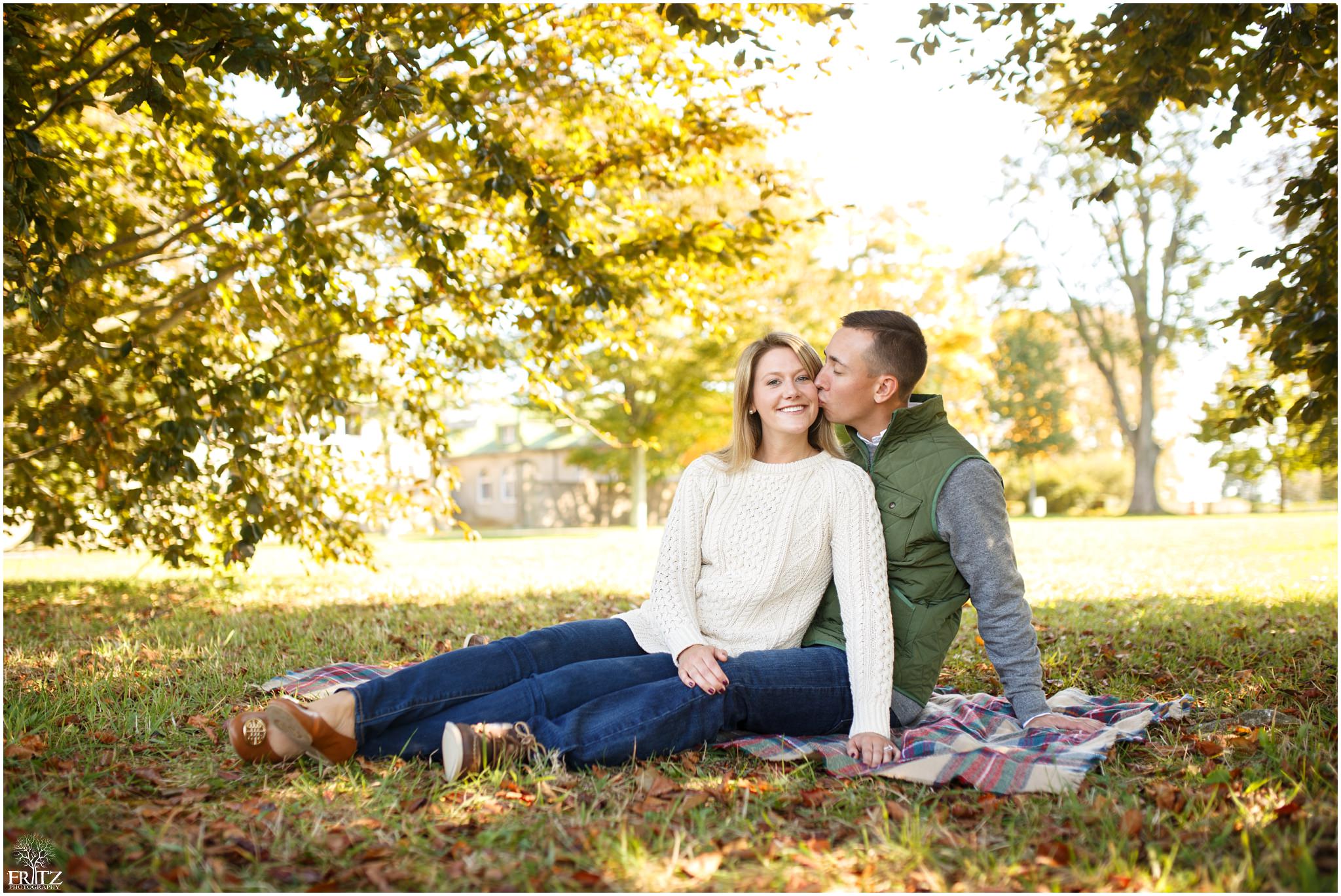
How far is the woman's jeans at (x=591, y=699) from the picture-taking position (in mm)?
2887

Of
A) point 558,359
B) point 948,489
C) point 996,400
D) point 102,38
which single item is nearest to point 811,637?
point 948,489

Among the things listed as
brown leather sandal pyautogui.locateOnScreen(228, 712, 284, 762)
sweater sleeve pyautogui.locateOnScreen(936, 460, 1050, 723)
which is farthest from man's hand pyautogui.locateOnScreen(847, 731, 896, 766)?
brown leather sandal pyautogui.locateOnScreen(228, 712, 284, 762)

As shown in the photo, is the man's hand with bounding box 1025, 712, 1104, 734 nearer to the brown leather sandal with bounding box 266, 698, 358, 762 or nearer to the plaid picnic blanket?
the plaid picnic blanket

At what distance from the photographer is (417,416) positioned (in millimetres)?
7820

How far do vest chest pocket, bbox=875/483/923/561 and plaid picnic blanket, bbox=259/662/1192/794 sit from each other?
25.0 inches

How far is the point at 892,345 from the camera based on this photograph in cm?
333

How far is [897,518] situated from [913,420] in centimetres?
38

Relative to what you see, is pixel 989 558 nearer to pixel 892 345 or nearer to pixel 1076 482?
pixel 892 345

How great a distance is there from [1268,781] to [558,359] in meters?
5.34

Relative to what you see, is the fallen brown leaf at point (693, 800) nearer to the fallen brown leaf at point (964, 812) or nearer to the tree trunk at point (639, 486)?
the fallen brown leaf at point (964, 812)

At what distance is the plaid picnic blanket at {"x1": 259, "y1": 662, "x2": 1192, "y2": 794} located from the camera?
2698 mm

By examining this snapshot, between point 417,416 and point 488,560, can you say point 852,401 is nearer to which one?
point 417,416

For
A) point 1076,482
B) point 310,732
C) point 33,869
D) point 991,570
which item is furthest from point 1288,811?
point 1076,482

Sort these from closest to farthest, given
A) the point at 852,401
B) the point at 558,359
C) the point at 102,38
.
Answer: the point at 852,401 → the point at 102,38 → the point at 558,359
